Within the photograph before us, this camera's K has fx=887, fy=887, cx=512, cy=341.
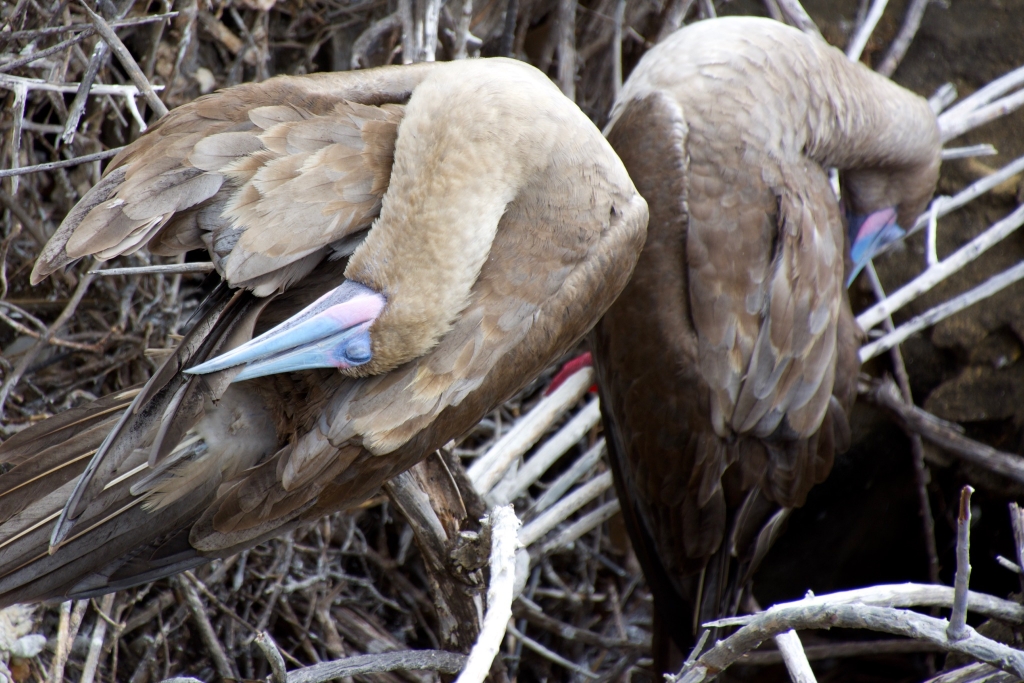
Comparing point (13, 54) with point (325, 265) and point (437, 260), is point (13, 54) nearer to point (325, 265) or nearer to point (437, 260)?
point (325, 265)

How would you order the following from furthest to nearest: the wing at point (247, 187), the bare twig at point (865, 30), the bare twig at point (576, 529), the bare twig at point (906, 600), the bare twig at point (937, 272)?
the bare twig at point (865, 30) → the bare twig at point (937, 272) → the bare twig at point (576, 529) → the wing at point (247, 187) → the bare twig at point (906, 600)

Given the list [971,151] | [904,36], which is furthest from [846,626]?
[904,36]

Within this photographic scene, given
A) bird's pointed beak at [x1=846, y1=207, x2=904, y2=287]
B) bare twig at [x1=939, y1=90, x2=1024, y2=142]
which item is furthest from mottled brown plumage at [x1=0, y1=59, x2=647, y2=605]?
bare twig at [x1=939, y1=90, x2=1024, y2=142]

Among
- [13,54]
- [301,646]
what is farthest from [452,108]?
[301,646]

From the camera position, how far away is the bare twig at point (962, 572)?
122 centimetres

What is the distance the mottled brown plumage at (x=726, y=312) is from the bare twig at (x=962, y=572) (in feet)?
3.68

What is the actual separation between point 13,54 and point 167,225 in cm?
82

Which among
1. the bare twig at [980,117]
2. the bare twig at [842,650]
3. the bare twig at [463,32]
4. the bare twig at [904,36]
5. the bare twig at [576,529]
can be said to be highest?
the bare twig at [463,32]

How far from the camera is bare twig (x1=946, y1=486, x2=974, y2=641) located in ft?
4.02

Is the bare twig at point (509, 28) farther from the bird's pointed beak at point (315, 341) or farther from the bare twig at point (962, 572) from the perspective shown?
the bare twig at point (962, 572)

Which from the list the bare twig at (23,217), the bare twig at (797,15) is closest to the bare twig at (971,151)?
the bare twig at (797,15)

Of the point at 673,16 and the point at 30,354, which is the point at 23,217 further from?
the point at 673,16

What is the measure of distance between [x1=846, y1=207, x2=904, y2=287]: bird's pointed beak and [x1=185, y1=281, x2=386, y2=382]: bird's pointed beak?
80.7 inches

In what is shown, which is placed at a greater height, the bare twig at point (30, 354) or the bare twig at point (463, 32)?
the bare twig at point (463, 32)
